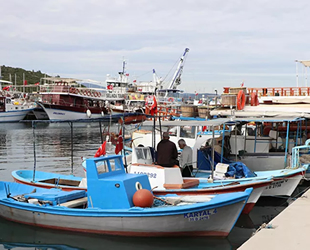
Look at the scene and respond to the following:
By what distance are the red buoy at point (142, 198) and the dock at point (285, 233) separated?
2.86 m

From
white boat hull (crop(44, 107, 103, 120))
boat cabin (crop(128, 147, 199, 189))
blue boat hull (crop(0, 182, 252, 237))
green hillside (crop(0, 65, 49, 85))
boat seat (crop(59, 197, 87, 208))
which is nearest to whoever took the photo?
blue boat hull (crop(0, 182, 252, 237))

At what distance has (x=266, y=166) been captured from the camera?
672 inches

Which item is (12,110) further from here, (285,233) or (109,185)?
(285,233)

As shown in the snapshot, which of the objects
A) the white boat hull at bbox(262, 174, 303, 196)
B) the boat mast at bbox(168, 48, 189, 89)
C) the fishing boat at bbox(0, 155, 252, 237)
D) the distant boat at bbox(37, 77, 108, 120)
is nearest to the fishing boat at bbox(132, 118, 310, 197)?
the white boat hull at bbox(262, 174, 303, 196)

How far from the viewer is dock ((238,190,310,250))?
7988 millimetres

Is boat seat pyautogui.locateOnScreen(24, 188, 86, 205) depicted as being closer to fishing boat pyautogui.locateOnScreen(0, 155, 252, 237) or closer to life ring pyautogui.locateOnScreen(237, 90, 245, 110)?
fishing boat pyautogui.locateOnScreen(0, 155, 252, 237)

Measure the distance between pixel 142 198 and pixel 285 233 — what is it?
3525 mm

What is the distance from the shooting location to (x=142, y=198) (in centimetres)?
1070

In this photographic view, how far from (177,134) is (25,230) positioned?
10.3 m

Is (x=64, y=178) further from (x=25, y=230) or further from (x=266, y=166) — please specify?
(x=266, y=166)

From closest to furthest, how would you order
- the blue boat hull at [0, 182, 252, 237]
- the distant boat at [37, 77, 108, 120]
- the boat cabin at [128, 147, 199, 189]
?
the blue boat hull at [0, 182, 252, 237] < the boat cabin at [128, 147, 199, 189] < the distant boat at [37, 77, 108, 120]

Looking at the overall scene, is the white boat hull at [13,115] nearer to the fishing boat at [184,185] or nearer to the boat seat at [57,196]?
the fishing boat at [184,185]

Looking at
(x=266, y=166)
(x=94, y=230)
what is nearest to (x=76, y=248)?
(x=94, y=230)

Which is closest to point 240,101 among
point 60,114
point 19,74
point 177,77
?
point 60,114
